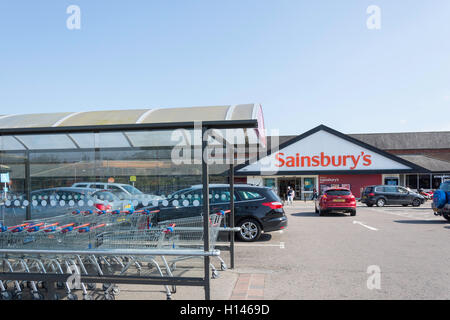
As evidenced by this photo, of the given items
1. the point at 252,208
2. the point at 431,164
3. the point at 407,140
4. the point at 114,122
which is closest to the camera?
the point at 114,122

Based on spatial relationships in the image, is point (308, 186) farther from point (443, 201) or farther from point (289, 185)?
point (443, 201)

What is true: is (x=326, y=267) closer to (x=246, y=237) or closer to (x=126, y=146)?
(x=246, y=237)

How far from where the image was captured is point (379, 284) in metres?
5.50

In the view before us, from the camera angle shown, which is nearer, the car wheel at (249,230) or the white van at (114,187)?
the white van at (114,187)

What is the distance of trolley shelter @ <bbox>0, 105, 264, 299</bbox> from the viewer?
4.84 metres

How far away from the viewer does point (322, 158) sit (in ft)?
106

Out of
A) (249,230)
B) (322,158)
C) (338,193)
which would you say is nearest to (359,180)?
(322,158)

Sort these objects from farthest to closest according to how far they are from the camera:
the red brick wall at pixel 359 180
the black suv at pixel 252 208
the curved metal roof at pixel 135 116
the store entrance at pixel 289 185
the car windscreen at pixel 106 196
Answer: the store entrance at pixel 289 185
the red brick wall at pixel 359 180
the black suv at pixel 252 208
the car windscreen at pixel 106 196
the curved metal roof at pixel 135 116

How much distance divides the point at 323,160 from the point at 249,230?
79.8 feet

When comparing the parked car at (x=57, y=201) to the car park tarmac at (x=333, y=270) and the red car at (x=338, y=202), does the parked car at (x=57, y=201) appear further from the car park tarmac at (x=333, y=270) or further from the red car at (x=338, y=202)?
the red car at (x=338, y=202)

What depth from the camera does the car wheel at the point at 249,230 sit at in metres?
9.42

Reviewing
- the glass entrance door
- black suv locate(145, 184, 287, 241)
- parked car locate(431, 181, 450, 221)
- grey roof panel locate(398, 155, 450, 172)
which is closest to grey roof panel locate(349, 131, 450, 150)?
grey roof panel locate(398, 155, 450, 172)

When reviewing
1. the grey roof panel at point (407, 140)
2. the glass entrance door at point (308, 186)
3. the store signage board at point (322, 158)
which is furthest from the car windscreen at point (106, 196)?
the grey roof panel at point (407, 140)
